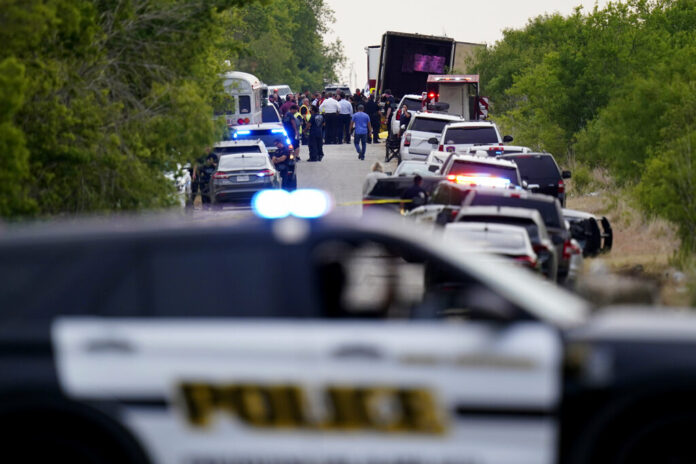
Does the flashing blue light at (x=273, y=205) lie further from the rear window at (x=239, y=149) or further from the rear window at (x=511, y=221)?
the rear window at (x=239, y=149)

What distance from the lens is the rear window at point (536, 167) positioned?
1125 inches

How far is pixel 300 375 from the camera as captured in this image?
214 inches

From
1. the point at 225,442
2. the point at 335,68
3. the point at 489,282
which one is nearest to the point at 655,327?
the point at 489,282

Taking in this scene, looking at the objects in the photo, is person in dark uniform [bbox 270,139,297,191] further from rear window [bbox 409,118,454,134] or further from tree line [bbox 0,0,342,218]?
tree line [bbox 0,0,342,218]

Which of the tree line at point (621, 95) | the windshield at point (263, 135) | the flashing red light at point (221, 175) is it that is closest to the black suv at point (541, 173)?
the tree line at point (621, 95)

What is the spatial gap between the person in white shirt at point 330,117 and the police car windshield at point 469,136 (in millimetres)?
12261

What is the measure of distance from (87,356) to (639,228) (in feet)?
74.9

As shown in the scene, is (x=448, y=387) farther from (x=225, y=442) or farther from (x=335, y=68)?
(x=335, y=68)

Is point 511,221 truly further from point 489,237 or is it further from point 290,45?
point 290,45

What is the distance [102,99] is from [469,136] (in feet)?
51.5

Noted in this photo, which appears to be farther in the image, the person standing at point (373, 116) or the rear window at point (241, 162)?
the person standing at point (373, 116)

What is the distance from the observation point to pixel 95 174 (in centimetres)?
2008

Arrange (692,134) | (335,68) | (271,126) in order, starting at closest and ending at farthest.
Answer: (692,134) → (271,126) → (335,68)

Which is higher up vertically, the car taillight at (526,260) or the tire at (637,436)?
the tire at (637,436)
